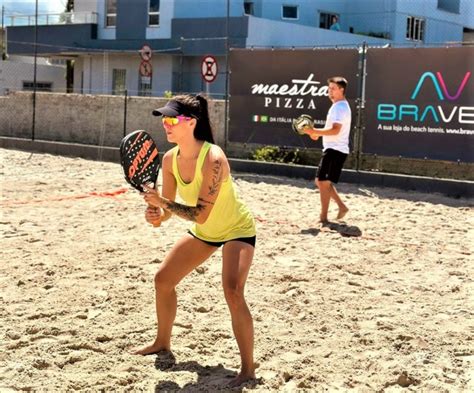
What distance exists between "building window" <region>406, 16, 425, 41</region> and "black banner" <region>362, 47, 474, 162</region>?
22937 millimetres

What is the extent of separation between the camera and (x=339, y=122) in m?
8.99

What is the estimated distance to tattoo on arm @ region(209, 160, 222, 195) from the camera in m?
4.00

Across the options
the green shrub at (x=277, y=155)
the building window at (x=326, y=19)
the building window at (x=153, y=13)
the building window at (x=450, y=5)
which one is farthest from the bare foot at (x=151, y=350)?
the building window at (x=450, y=5)

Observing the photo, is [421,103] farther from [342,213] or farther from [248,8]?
[248,8]

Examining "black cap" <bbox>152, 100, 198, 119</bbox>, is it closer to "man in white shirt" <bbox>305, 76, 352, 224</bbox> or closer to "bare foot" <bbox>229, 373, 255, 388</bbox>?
"bare foot" <bbox>229, 373, 255, 388</bbox>

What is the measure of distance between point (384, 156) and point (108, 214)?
5.98 m

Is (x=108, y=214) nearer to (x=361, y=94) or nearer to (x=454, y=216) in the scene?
(x=454, y=216)

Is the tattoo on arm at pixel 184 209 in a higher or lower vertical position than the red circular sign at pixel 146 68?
lower

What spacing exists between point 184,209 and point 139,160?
14.8 inches

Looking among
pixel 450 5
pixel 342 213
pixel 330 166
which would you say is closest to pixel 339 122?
pixel 330 166

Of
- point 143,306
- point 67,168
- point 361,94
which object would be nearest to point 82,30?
point 67,168

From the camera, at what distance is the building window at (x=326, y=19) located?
3534cm

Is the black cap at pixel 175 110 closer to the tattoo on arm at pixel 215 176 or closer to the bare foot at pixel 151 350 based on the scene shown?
the tattoo on arm at pixel 215 176

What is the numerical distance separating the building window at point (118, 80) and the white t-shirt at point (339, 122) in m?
23.7
